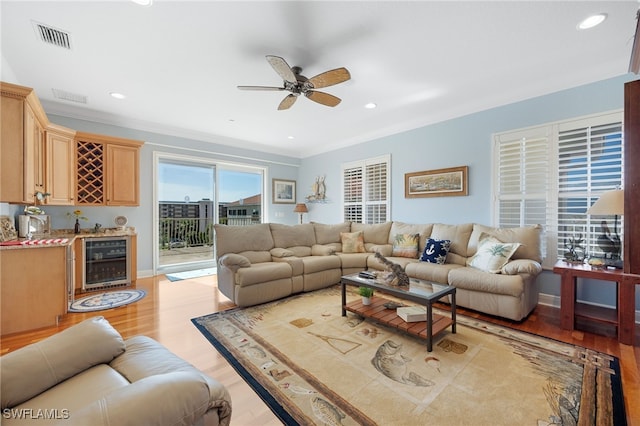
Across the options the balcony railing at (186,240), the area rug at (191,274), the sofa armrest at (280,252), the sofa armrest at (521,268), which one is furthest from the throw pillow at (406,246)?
the balcony railing at (186,240)

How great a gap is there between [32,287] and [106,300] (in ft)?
3.27

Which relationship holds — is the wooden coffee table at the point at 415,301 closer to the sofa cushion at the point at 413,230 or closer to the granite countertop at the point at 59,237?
the sofa cushion at the point at 413,230

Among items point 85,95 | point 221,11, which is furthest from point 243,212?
point 221,11

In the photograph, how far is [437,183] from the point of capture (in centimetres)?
430

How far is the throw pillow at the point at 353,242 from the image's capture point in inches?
180

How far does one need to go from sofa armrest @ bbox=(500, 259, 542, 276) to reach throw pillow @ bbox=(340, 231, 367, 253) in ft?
6.98

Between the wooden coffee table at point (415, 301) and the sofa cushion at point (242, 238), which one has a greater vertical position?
the sofa cushion at point (242, 238)

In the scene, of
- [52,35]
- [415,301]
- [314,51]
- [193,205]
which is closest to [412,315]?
[415,301]

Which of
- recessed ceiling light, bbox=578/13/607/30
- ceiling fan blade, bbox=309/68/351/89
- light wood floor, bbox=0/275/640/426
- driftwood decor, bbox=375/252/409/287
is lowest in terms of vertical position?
light wood floor, bbox=0/275/640/426

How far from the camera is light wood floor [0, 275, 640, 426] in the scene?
1638 millimetres

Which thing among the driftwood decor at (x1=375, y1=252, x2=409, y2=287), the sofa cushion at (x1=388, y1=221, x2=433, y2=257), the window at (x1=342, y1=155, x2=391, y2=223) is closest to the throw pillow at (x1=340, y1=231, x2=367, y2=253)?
the sofa cushion at (x1=388, y1=221, x2=433, y2=257)

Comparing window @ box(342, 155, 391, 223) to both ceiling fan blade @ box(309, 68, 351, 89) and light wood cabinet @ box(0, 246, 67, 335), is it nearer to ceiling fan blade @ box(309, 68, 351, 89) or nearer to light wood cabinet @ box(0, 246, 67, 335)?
ceiling fan blade @ box(309, 68, 351, 89)

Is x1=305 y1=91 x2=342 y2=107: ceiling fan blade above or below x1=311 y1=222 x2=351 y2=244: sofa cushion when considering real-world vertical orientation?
above

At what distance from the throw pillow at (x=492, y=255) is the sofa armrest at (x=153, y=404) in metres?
3.13
